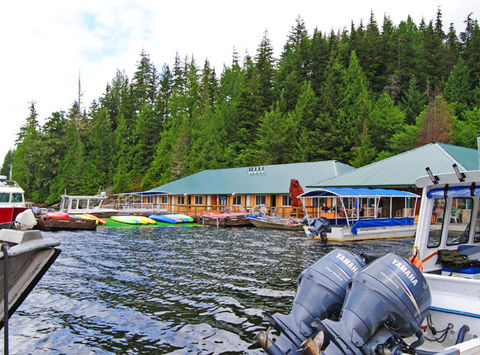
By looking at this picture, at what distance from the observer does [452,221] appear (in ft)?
22.7

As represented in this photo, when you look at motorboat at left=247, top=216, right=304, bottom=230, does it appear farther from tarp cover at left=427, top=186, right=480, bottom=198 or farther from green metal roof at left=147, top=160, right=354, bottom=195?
tarp cover at left=427, top=186, right=480, bottom=198

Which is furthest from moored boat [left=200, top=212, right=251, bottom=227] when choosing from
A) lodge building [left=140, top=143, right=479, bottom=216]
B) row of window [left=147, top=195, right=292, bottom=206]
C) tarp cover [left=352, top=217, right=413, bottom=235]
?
tarp cover [left=352, top=217, right=413, bottom=235]

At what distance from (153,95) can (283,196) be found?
64.8 meters

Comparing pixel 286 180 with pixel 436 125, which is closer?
pixel 286 180

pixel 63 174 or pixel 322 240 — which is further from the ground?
pixel 63 174

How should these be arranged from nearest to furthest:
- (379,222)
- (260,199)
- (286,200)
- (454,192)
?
(454,192), (379,222), (286,200), (260,199)

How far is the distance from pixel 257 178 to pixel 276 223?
1342cm

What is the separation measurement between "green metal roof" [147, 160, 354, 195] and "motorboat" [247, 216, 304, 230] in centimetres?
654

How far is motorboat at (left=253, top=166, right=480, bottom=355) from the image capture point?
4344 mm

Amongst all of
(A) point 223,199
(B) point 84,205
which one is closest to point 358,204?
(A) point 223,199

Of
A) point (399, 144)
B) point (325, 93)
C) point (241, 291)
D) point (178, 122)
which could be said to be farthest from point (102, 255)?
point (178, 122)

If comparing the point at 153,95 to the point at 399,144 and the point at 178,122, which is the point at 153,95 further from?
the point at 399,144

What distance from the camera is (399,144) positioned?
48.5 m

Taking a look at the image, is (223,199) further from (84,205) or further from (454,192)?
(454,192)
